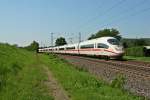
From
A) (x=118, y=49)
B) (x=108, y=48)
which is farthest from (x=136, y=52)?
(x=118, y=49)

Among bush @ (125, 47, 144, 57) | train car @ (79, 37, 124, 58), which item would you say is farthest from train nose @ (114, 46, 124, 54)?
bush @ (125, 47, 144, 57)

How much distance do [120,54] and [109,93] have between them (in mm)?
28490

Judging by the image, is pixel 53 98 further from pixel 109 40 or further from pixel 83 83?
pixel 109 40

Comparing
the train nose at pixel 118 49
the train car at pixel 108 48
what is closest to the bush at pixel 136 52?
the train car at pixel 108 48

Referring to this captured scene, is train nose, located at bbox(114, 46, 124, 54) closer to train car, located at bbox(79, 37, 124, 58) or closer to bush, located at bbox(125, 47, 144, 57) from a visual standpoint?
train car, located at bbox(79, 37, 124, 58)

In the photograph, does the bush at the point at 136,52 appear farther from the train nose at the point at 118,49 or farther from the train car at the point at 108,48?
the train nose at the point at 118,49

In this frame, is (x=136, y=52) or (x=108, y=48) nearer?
(x=108, y=48)

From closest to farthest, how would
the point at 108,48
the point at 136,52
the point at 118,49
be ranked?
the point at 118,49 → the point at 108,48 → the point at 136,52

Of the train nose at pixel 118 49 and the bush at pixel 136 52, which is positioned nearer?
the train nose at pixel 118 49

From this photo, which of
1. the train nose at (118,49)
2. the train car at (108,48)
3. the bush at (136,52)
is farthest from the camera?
the bush at (136,52)

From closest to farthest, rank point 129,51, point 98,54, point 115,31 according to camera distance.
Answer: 1. point 98,54
2. point 129,51
3. point 115,31

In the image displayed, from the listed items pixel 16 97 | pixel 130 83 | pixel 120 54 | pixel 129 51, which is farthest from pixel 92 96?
pixel 129 51

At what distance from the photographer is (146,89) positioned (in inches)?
571

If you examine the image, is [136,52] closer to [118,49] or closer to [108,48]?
[108,48]
